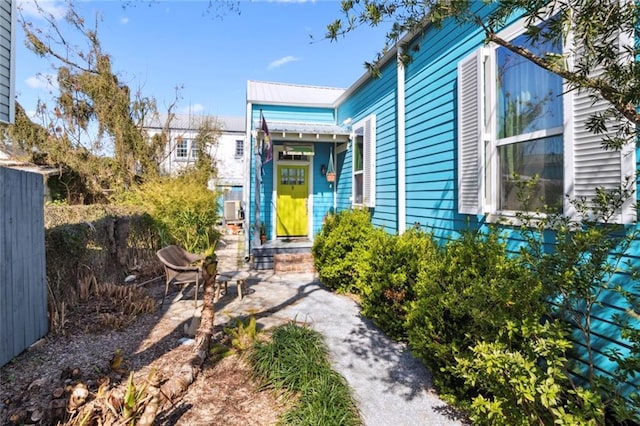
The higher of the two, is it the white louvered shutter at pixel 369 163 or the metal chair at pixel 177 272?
the white louvered shutter at pixel 369 163

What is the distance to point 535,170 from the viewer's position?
3459 millimetres

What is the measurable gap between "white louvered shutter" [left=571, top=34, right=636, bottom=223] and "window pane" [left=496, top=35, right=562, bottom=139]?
290 mm

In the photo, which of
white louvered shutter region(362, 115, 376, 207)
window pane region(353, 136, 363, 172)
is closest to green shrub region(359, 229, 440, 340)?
white louvered shutter region(362, 115, 376, 207)

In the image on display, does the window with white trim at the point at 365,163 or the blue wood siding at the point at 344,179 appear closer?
the window with white trim at the point at 365,163

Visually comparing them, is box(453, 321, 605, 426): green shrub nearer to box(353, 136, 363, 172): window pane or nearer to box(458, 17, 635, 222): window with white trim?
box(458, 17, 635, 222): window with white trim

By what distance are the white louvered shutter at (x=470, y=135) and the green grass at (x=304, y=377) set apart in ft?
8.07

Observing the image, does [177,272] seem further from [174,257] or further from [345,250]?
[345,250]

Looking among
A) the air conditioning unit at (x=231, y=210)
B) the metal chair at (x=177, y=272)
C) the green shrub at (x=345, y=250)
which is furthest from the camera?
the air conditioning unit at (x=231, y=210)

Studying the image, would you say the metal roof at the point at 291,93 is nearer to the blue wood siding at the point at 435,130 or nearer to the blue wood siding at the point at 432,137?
the blue wood siding at the point at 432,137

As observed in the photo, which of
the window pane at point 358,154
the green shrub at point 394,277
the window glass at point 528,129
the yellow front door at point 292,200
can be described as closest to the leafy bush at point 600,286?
the window glass at point 528,129

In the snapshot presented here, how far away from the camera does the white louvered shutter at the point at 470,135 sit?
4023 millimetres

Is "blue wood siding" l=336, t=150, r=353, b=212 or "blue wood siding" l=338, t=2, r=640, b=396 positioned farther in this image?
"blue wood siding" l=336, t=150, r=353, b=212

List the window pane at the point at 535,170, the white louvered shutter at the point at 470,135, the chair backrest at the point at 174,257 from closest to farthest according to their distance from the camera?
the window pane at the point at 535,170 → the white louvered shutter at the point at 470,135 → the chair backrest at the point at 174,257

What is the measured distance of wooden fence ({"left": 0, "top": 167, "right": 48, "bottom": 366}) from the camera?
3.44 m
